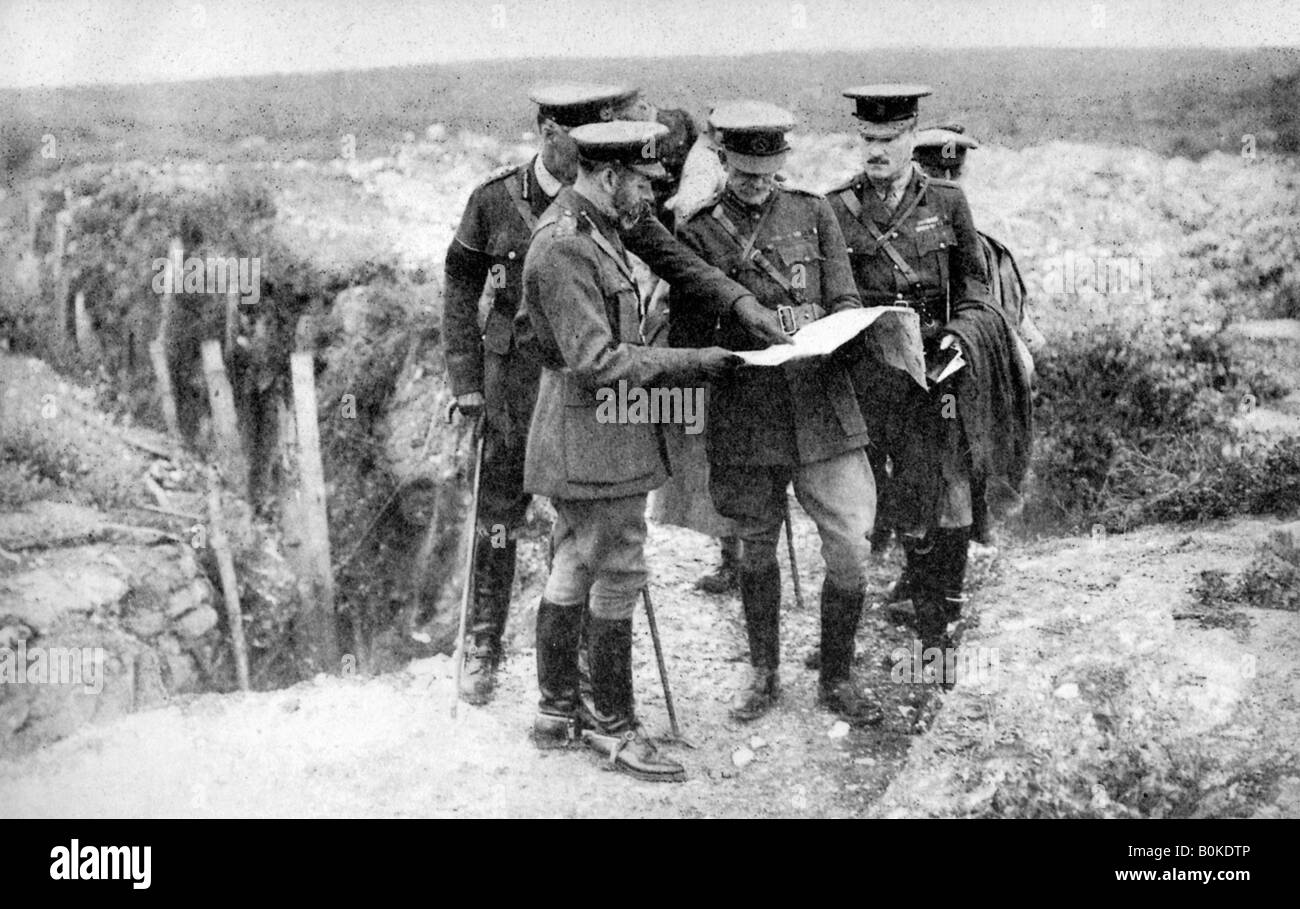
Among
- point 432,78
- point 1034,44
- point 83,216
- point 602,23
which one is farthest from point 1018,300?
point 83,216

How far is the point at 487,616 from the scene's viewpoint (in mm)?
5227

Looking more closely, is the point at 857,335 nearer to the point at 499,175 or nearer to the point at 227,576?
the point at 499,175

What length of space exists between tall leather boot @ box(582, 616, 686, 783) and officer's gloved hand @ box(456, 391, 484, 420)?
2.98 ft

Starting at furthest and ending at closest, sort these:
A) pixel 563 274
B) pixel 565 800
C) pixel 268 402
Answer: pixel 268 402, pixel 565 800, pixel 563 274

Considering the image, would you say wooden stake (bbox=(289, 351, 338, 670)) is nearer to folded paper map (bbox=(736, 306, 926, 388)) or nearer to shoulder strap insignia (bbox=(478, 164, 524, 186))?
shoulder strap insignia (bbox=(478, 164, 524, 186))

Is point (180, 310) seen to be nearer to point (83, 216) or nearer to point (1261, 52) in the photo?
point (83, 216)

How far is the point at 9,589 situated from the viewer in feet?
17.6

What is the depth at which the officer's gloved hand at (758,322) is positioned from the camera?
460cm

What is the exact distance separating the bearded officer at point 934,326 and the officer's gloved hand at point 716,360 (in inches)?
33.5

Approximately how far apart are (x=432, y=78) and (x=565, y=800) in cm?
291

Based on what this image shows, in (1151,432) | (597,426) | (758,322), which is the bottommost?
(1151,432)

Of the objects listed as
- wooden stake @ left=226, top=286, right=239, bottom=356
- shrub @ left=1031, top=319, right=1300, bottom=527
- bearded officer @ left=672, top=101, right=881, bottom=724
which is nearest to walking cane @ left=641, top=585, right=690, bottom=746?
bearded officer @ left=672, top=101, right=881, bottom=724

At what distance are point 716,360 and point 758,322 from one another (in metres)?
0.29

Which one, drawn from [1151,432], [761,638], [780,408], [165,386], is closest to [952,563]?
[761,638]
